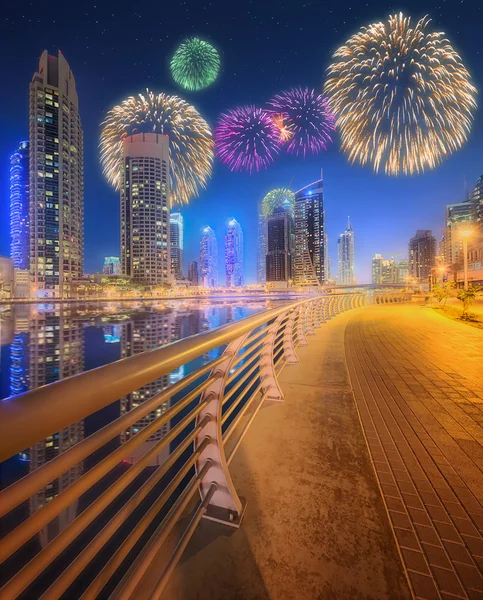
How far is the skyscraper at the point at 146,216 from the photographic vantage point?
13188cm

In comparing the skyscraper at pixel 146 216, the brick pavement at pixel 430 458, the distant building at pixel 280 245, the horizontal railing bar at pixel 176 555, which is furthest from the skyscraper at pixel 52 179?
the horizontal railing bar at pixel 176 555

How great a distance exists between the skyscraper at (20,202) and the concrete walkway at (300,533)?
583ft

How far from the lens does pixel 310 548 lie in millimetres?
1855

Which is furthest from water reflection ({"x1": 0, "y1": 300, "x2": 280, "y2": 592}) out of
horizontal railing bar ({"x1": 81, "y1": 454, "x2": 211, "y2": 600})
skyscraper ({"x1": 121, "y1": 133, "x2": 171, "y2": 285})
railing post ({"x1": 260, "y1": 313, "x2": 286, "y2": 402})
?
skyscraper ({"x1": 121, "y1": 133, "x2": 171, "y2": 285})

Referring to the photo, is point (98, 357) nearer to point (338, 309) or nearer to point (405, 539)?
point (338, 309)

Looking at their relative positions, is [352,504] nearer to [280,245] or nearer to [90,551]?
[90,551]

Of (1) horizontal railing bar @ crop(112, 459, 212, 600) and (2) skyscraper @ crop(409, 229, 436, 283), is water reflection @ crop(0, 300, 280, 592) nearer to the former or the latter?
(1) horizontal railing bar @ crop(112, 459, 212, 600)

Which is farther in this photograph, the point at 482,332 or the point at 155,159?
the point at 155,159

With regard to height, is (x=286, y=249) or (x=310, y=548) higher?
(x=286, y=249)

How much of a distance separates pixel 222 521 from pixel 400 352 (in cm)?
666

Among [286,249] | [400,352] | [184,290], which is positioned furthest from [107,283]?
[400,352]

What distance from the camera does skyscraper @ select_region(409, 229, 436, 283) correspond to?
538 ft

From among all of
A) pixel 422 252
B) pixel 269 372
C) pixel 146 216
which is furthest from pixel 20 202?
pixel 422 252

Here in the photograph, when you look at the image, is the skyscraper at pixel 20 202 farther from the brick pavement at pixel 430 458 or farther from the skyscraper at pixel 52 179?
the brick pavement at pixel 430 458
